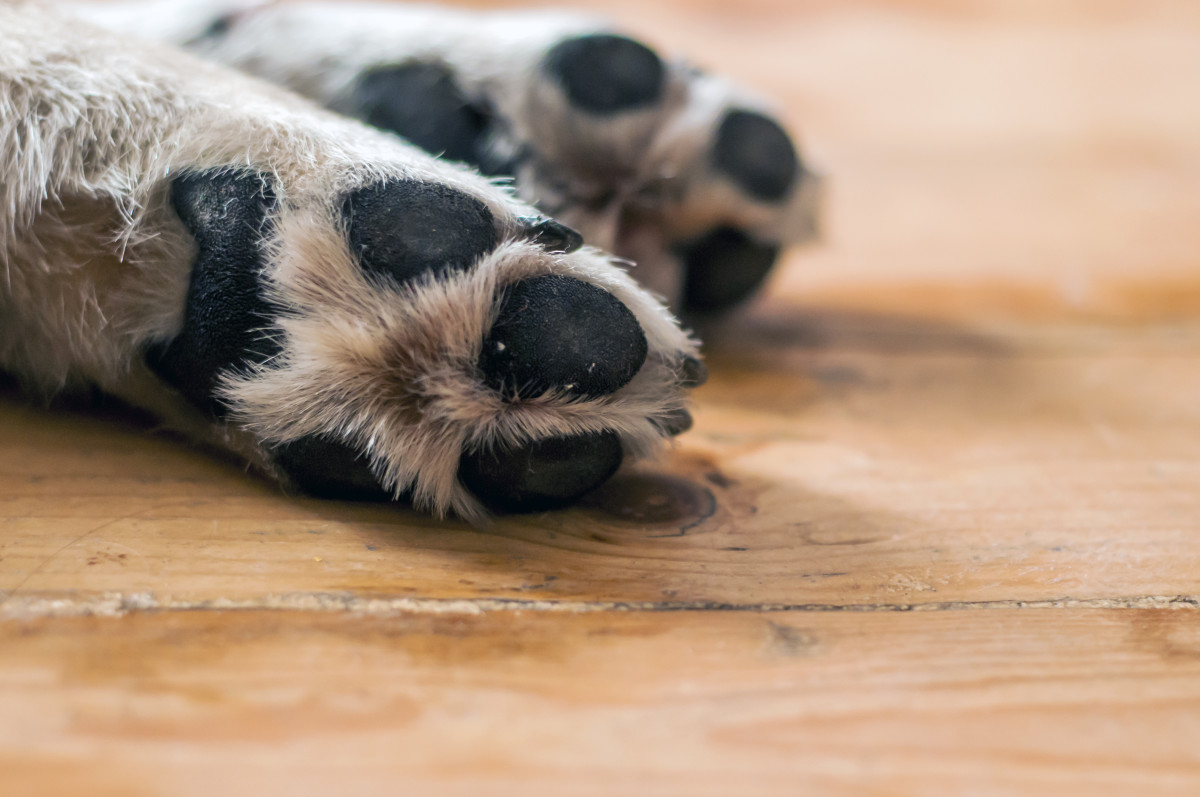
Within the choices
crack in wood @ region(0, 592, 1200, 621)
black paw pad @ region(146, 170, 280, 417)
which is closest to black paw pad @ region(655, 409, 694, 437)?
crack in wood @ region(0, 592, 1200, 621)

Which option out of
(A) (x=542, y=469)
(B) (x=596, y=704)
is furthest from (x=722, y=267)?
(B) (x=596, y=704)

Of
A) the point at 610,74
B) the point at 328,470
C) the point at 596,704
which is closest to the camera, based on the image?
the point at 596,704

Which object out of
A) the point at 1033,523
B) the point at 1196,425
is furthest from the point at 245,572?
the point at 1196,425

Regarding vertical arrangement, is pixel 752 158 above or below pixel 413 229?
above

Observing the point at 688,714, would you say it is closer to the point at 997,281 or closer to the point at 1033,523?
the point at 1033,523

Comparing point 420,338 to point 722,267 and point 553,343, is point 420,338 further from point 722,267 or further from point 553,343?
point 722,267

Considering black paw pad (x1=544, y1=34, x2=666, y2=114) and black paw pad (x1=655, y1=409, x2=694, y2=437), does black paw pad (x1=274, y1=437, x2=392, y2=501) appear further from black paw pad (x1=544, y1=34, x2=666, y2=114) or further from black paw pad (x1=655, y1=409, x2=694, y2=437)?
black paw pad (x1=544, y1=34, x2=666, y2=114)

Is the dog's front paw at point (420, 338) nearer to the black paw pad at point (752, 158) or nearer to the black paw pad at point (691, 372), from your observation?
the black paw pad at point (691, 372)
